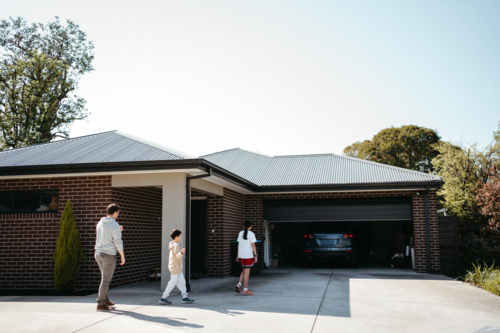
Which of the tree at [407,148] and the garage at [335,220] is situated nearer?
the garage at [335,220]

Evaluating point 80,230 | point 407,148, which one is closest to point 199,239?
point 80,230

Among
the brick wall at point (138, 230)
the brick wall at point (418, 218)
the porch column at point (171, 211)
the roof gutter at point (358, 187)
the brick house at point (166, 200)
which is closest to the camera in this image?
the porch column at point (171, 211)

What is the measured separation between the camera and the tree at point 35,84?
2450 centimetres

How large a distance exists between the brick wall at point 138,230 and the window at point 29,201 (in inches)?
61.6

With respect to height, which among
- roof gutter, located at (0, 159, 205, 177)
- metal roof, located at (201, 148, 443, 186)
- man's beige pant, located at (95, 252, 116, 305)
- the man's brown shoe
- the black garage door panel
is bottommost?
the man's brown shoe

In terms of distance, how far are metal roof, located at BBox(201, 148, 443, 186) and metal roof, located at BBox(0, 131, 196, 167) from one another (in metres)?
4.62

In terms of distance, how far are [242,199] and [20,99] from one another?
19.0 metres

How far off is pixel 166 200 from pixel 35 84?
67.6 ft

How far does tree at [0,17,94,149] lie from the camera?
80.4 ft

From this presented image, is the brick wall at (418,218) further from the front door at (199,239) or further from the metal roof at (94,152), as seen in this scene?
the metal roof at (94,152)

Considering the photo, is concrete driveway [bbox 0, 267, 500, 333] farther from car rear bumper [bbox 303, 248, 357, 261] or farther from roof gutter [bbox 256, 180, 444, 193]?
roof gutter [bbox 256, 180, 444, 193]

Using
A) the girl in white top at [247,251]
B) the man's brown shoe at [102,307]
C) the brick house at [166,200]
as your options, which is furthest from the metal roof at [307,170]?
the man's brown shoe at [102,307]

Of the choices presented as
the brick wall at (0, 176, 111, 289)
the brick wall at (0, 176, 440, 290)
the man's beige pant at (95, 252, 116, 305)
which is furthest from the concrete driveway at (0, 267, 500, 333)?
the brick wall at (0, 176, 111, 289)

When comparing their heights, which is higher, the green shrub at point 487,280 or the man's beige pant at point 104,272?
the man's beige pant at point 104,272
